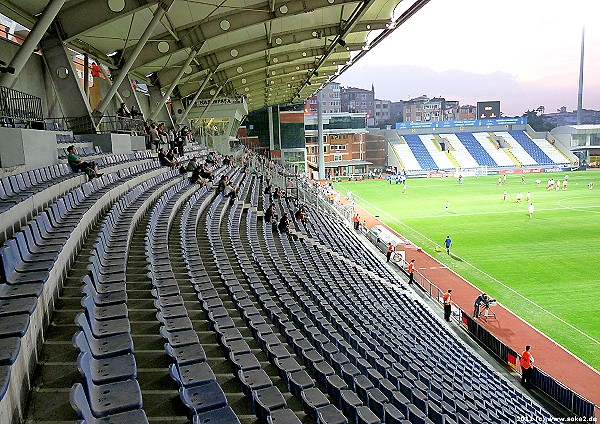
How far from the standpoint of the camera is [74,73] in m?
13.6

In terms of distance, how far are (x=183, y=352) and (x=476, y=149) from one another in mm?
69097

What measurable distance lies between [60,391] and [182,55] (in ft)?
64.9

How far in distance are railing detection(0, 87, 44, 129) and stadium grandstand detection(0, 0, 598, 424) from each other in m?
0.06

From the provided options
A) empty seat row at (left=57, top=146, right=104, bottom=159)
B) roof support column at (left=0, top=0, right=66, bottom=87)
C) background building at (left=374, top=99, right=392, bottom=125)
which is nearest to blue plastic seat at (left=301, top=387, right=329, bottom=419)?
empty seat row at (left=57, top=146, right=104, bottom=159)

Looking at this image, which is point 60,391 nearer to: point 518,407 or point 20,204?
point 20,204

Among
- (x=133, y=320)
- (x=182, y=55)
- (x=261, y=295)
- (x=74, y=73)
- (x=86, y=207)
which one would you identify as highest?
(x=182, y=55)

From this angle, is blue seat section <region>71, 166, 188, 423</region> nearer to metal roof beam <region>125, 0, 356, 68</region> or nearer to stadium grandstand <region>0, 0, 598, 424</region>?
stadium grandstand <region>0, 0, 598, 424</region>

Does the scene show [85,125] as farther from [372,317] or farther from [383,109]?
[383,109]

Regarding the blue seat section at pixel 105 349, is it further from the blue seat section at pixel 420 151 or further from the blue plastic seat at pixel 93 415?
the blue seat section at pixel 420 151

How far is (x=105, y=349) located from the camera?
10.2ft

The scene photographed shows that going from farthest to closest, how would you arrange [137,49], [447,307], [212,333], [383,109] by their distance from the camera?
[383,109], [447,307], [137,49], [212,333]

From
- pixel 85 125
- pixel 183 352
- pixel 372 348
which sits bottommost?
pixel 372 348

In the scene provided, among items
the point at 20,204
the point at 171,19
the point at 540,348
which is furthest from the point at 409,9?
the point at 20,204

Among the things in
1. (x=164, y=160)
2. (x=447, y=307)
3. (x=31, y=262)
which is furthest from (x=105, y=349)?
(x=164, y=160)
